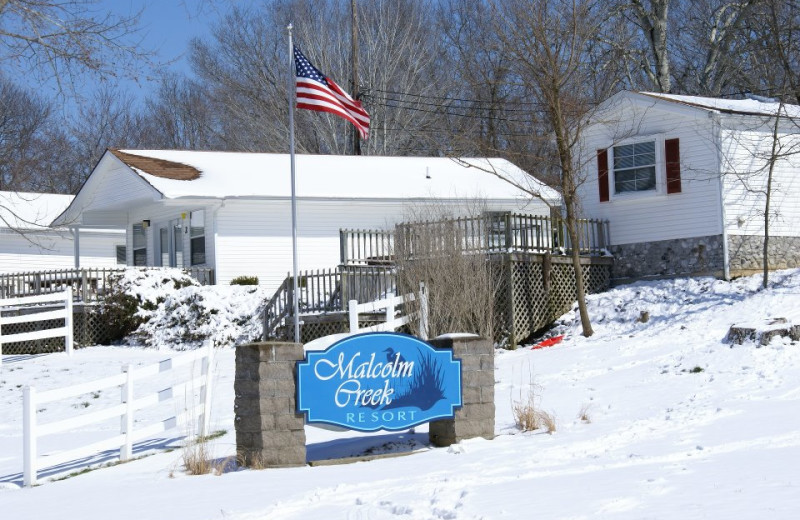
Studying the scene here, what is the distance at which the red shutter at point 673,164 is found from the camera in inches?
931

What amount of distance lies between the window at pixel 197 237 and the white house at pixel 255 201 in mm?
27

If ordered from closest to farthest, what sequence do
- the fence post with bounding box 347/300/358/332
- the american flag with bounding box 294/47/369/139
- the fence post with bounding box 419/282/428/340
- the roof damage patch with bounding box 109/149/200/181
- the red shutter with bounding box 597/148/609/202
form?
the fence post with bounding box 347/300/358/332
the fence post with bounding box 419/282/428/340
the american flag with bounding box 294/47/369/139
the red shutter with bounding box 597/148/609/202
the roof damage patch with bounding box 109/149/200/181

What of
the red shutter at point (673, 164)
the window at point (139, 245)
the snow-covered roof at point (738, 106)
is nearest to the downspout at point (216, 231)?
the window at point (139, 245)

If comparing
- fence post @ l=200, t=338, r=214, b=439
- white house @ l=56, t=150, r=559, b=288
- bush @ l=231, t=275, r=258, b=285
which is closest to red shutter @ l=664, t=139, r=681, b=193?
white house @ l=56, t=150, r=559, b=288

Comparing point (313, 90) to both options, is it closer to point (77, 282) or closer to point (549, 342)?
point (549, 342)

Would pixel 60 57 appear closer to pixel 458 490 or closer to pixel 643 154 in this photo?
pixel 458 490

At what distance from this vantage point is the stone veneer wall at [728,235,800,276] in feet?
75.6

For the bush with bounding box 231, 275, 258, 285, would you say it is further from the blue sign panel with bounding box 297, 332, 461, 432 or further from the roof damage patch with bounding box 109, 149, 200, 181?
the blue sign panel with bounding box 297, 332, 461, 432

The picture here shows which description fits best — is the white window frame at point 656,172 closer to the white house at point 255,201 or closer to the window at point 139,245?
the white house at point 255,201

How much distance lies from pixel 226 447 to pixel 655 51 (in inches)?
1141

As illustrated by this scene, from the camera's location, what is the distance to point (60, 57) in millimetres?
12281

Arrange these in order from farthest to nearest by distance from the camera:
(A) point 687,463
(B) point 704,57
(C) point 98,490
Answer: (B) point 704,57 < (C) point 98,490 < (A) point 687,463

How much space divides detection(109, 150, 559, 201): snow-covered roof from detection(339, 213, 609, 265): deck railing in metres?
4.58

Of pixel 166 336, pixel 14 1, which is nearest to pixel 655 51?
pixel 166 336
